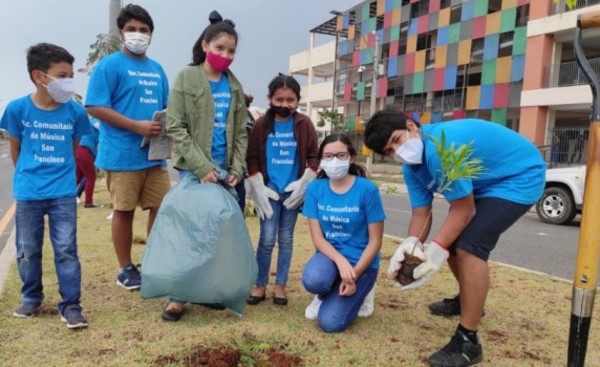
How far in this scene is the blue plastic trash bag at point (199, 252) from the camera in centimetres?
282

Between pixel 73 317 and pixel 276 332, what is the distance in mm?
1183

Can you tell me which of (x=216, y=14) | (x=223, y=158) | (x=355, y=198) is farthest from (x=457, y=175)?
(x=216, y=14)

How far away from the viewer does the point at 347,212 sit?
3178 mm

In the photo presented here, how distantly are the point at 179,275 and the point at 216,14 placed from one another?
5.53 feet

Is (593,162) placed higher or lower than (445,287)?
higher

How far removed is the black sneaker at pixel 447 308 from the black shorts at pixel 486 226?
3.17 ft

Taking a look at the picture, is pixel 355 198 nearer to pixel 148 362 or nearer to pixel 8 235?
pixel 148 362

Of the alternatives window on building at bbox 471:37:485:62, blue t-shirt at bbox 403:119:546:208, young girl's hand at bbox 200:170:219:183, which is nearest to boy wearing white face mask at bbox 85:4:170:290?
young girl's hand at bbox 200:170:219:183

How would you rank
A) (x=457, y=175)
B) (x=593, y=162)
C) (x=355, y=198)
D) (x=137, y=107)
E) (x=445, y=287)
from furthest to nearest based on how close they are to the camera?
(x=445, y=287) → (x=137, y=107) → (x=355, y=198) → (x=457, y=175) → (x=593, y=162)

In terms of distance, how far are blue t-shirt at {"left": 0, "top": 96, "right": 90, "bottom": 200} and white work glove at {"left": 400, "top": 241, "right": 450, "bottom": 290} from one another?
6.84 feet

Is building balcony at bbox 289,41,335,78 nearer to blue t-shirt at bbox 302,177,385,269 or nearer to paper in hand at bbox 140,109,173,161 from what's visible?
paper in hand at bbox 140,109,173,161

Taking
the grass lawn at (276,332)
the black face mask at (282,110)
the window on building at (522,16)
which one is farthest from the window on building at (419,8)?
the black face mask at (282,110)

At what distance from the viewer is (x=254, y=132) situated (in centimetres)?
347

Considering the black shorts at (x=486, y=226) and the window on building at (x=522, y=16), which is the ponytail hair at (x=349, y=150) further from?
the window on building at (x=522, y=16)
